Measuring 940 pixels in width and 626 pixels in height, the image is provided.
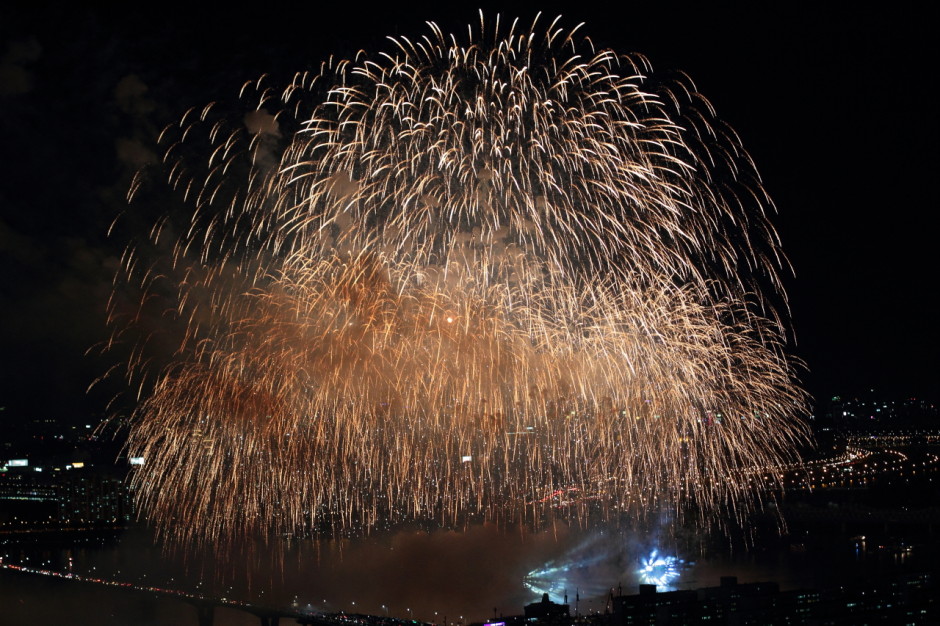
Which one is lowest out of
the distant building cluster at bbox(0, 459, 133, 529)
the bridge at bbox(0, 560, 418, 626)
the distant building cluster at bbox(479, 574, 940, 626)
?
the distant building cluster at bbox(479, 574, 940, 626)

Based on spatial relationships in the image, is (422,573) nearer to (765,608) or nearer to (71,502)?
(765,608)

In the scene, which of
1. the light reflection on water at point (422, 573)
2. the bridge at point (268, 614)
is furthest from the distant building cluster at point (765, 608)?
the light reflection on water at point (422, 573)

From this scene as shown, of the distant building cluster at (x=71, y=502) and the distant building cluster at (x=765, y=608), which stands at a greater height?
the distant building cluster at (x=71, y=502)

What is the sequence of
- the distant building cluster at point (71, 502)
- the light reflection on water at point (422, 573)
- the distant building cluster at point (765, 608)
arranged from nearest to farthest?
the distant building cluster at point (765, 608) < the light reflection on water at point (422, 573) < the distant building cluster at point (71, 502)

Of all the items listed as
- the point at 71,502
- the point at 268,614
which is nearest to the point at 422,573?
the point at 268,614

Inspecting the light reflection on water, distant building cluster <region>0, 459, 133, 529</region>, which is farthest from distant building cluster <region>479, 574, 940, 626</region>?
distant building cluster <region>0, 459, 133, 529</region>

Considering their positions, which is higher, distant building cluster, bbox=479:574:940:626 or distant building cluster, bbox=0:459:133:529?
distant building cluster, bbox=0:459:133:529

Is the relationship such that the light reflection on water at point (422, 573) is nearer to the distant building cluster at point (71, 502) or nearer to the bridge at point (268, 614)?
the bridge at point (268, 614)

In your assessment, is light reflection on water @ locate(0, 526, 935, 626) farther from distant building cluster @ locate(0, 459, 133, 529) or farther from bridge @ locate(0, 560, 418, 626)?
distant building cluster @ locate(0, 459, 133, 529)

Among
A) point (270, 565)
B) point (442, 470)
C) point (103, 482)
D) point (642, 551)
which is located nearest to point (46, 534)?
point (103, 482)

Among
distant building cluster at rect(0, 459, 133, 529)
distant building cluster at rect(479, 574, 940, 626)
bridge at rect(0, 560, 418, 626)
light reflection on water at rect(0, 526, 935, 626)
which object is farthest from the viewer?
distant building cluster at rect(0, 459, 133, 529)

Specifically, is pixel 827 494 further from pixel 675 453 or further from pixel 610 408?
pixel 610 408
